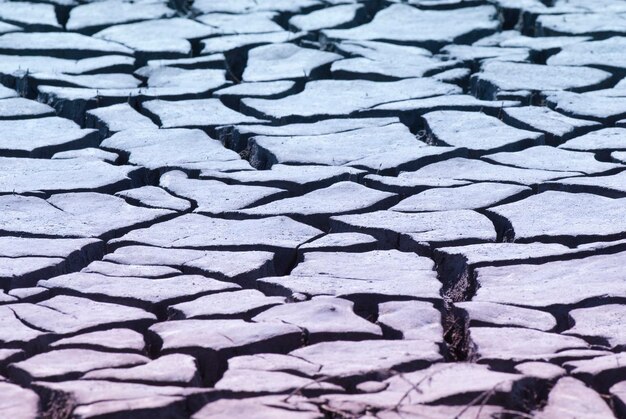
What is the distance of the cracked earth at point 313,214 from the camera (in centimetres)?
214

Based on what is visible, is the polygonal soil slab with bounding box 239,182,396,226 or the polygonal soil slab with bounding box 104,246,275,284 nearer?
the polygonal soil slab with bounding box 104,246,275,284

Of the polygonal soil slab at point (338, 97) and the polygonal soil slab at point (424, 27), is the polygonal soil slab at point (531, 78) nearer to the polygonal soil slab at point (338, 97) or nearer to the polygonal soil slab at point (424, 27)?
the polygonal soil slab at point (338, 97)

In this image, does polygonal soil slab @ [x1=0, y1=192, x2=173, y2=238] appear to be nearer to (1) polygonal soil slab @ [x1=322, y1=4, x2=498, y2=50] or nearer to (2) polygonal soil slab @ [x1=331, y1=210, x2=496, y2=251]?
(2) polygonal soil slab @ [x1=331, y1=210, x2=496, y2=251]

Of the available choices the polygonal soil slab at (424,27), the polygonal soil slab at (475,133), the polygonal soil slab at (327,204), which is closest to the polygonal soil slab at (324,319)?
the polygonal soil slab at (327,204)

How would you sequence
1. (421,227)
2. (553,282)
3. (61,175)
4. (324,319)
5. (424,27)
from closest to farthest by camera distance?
1. (324,319)
2. (553,282)
3. (421,227)
4. (61,175)
5. (424,27)

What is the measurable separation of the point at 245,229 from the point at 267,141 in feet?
2.74

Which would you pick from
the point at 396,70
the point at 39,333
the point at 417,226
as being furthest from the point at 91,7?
the point at 39,333

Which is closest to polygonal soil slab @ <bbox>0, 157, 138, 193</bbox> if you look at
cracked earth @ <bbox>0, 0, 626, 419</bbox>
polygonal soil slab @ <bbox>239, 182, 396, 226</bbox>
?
cracked earth @ <bbox>0, 0, 626, 419</bbox>

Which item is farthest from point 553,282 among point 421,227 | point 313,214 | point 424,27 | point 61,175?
point 424,27

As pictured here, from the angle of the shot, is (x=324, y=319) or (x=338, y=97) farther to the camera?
(x=338, y=97)

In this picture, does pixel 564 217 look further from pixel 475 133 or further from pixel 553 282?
pixel 475 133

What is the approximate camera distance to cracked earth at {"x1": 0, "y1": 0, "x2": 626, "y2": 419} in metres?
2.14

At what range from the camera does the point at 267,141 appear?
12.8 ft

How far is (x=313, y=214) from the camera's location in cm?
320
